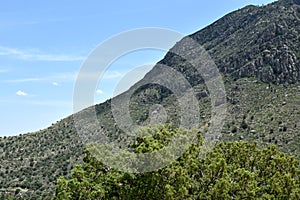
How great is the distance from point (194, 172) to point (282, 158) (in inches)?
176

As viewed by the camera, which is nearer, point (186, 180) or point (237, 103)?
point (186, 180)

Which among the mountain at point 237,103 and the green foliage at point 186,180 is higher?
the mountain at point 237,103

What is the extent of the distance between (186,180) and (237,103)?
56512 millimetres

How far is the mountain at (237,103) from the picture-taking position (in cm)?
6262

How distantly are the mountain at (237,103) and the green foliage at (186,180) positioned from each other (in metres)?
34.8

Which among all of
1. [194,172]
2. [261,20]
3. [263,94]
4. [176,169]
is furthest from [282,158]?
[261,20]

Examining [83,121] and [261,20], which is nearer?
[83,121]

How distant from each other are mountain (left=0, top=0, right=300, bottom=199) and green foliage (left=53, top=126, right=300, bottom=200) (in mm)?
34839

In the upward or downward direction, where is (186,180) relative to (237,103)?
downward

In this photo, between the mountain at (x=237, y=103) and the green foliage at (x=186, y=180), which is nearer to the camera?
the green foliage at (x=186, y=180)

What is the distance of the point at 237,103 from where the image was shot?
71375 millimetres

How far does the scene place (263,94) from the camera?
72062mm

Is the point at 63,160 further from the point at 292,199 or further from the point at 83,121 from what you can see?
the point at 292,199

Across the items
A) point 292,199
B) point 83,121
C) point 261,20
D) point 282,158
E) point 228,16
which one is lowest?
point 292,199
